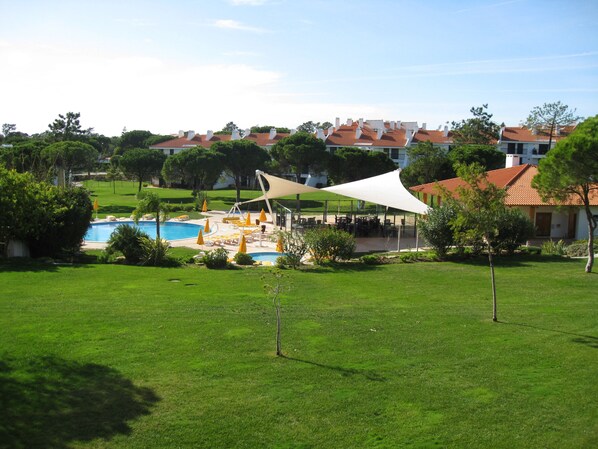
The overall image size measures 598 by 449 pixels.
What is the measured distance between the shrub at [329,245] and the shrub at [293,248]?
239mm

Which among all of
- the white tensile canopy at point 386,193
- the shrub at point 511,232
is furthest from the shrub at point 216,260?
the shrub at point 511,232

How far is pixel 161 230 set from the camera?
32875mm

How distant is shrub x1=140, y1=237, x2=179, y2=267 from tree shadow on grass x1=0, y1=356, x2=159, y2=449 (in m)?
10.3

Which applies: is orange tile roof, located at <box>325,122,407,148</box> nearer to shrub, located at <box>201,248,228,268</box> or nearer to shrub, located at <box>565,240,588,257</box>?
shrub, located at <box>565,240,588,257</box>

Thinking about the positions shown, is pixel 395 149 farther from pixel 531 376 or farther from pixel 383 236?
pixel 531 376

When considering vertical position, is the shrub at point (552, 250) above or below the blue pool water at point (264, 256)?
above

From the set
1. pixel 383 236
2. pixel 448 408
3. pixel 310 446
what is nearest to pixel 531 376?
pixel 448 408

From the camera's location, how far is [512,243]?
2128 centimetres

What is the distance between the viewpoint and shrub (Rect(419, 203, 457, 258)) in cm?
2030

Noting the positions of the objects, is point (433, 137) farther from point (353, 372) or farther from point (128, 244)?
point (353, 372)

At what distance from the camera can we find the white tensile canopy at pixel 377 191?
2462 cm

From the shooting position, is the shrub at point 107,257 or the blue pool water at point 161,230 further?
the blue pool water at point 161,230

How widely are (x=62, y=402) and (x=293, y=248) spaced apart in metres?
12.3

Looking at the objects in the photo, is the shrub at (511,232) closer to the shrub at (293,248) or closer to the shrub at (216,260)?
the shrub at (293,248)
